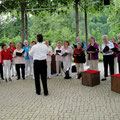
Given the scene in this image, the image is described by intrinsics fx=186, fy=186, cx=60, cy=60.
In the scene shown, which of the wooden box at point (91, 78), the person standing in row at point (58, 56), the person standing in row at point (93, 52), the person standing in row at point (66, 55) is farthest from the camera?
the person standing in row at point (58, 56)

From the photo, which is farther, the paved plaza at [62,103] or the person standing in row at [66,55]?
the person standing in row at [66,55]

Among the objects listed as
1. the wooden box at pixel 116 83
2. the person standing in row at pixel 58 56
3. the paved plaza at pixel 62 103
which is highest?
the person standing in row at pixel 58 56

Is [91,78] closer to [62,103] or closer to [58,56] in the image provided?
[62,103]

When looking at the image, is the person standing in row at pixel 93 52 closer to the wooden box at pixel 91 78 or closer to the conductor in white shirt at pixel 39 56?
the wooden box at pixel 91 78

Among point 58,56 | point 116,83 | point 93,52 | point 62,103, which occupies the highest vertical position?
point 93,52

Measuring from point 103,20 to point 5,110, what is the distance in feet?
177

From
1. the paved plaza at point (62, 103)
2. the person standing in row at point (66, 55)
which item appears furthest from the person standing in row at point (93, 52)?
the paved plaza at point (62, 103)

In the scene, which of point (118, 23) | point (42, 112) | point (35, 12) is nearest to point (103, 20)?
point (118, 23)

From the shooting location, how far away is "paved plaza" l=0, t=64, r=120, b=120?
468 centimetres

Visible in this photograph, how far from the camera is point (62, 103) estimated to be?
18.5 feet

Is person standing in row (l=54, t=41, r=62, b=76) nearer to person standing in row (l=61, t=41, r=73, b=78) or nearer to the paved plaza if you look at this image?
person standing in row (l=61, t=41, r=73, b=78)

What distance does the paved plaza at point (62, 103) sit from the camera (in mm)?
4680

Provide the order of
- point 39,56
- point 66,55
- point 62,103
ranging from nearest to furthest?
point 62,103
point 39,56
point 66,55

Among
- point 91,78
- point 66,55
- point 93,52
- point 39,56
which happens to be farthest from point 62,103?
point 66,55
